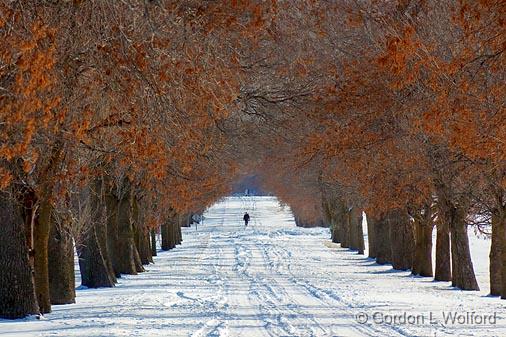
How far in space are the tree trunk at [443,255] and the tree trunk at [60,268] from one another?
14418 mm

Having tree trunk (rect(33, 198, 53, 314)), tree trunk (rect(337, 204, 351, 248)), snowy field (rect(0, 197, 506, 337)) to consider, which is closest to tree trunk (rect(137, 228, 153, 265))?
snowy field (rect(0, 197, 506, 337))

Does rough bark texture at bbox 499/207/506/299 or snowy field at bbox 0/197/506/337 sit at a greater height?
rough bark texture at bbox 499/207/506/299

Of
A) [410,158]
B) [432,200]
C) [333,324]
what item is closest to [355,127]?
[333,324]

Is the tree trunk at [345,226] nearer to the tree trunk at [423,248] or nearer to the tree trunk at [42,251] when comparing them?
the tree trunk at [423,248]

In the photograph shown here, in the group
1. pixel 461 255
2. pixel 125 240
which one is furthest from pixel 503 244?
pixel 125 240

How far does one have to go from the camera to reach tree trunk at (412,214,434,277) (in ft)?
113

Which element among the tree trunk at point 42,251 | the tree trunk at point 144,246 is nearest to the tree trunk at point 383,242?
the tree trunk at point 144,246

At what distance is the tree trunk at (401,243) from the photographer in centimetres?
3784

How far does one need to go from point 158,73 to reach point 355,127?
27.2 ft

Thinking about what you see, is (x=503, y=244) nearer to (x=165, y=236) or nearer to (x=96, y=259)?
(x=96, y=259)

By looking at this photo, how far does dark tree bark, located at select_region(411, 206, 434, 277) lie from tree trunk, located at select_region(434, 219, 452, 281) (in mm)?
1601

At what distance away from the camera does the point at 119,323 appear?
16.3 m

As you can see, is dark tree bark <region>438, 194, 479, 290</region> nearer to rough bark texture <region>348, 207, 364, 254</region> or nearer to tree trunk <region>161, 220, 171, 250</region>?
rough bark texture <region>348, 207, 364, 254</region>

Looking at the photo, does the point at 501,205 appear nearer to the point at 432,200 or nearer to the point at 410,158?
the point at 410,158
